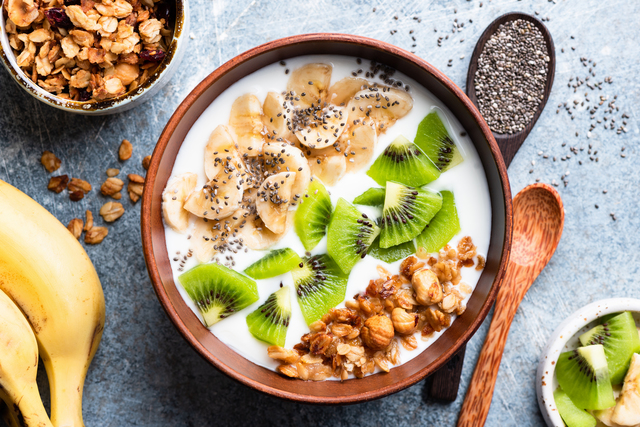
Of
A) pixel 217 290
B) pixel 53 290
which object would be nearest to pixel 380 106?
pixel 217 290

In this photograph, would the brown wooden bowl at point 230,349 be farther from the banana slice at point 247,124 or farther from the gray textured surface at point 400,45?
the gray textured surface at point 400,45

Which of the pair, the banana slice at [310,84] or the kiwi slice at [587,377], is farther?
the kiwi slice at [587,377]

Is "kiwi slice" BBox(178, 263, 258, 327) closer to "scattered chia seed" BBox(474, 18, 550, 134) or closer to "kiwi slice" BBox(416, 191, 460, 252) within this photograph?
"kiwi slice" BBox(416, 191, 460, 252)

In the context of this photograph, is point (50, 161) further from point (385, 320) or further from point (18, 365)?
point (385, 320)

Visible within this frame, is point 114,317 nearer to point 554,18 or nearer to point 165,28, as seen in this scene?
point 165,28

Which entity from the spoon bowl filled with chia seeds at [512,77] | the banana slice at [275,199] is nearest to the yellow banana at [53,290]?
the banana slice at [275,199]
